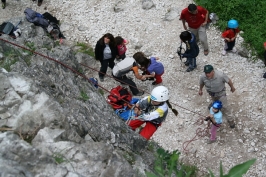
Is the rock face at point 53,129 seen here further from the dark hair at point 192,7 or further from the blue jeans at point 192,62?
the dark hair at point 192,7

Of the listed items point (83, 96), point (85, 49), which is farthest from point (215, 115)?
point (85, 49)

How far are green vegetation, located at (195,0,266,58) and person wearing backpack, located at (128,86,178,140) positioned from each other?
18.1 ft

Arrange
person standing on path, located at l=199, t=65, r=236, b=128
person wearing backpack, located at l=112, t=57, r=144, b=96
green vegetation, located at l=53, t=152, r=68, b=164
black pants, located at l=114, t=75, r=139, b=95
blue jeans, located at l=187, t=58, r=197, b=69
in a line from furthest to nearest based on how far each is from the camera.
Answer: blue jeans, located at l=187, t=58, r=197, b=69 → black pants, located at l=114, t=75, r=139, b=95 → person wearing backpack, located at l=112, t=57, r=144, b=96 → person standing on path, located at l=199, t=65, r=236, b=128 → green vegetation, located at l=53, t=152, r=68, b=164

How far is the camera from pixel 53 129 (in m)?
5.33

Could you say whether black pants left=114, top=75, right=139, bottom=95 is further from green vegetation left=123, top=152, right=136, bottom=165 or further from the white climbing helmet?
green vegetation left=123, top=152, right=136, bottom=165

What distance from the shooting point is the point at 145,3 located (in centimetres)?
1338

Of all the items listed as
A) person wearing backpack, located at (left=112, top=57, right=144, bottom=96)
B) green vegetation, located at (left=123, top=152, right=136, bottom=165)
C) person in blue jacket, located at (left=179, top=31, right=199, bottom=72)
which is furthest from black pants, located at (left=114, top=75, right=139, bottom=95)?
green vegetation, located at (left=123, top=152, right=136, bottom=165)

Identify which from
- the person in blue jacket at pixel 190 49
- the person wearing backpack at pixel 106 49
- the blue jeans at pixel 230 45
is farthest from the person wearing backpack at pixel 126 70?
the blue jeans at pixel 230 45

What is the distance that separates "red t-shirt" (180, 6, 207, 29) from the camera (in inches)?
427

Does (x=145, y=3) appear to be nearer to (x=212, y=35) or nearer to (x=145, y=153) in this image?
(x=212, y=35)

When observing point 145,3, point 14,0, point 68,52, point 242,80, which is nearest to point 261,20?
point 242,80

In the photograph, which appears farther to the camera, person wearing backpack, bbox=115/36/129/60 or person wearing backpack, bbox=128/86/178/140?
person wearing backpack, bbox=115/36/129/60

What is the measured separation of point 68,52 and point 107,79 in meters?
2.60

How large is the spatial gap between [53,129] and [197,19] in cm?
689
